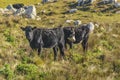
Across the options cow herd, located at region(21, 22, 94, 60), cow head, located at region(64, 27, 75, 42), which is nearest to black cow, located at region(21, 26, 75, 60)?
cow herd, located at region(21, 22, 94, 60)

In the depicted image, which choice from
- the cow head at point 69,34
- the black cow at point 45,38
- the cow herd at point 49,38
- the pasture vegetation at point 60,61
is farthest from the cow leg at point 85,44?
the black cow at point 45,38

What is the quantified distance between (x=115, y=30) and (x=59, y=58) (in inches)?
377

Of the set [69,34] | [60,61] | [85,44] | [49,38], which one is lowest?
[85,44]

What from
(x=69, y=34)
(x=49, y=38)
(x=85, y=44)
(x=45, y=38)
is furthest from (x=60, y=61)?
(x=85, y=44)

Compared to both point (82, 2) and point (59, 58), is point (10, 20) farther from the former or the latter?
point (82, 2)

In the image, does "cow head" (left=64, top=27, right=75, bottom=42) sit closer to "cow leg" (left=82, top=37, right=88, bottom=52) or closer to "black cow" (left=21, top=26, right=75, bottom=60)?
"cow leg" (left=82, top=37, right=88, bottom=52)

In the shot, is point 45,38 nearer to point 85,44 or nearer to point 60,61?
point 60,61

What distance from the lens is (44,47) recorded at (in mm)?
15102

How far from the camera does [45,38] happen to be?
49.8 feet

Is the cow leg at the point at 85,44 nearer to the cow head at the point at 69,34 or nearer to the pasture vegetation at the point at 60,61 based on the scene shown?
the pasture vegetation at the point at 60,61

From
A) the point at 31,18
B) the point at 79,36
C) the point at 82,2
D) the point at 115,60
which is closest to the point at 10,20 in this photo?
the point at 31,18

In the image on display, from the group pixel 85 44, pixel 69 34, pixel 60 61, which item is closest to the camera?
pixel 60 61

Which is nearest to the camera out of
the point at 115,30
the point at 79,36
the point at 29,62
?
the point at 29,62

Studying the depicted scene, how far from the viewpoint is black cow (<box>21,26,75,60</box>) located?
581 inches
